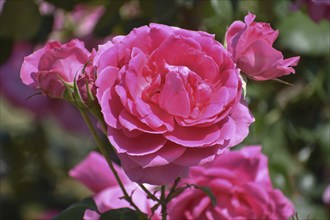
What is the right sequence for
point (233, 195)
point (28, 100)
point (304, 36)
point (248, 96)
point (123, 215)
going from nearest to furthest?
point (123, 215)
point (233, 195)
point (248, 96)
point (304, 36)
point (28, 100)

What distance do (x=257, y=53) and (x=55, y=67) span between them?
0.20 metres

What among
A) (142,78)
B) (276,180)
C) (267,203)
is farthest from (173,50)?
(276,180)

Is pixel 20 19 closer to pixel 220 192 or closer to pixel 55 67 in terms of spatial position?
pixel 220 192

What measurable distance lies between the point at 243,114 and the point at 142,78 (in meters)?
0.11

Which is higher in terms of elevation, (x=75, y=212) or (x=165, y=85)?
(x=165, y=85)

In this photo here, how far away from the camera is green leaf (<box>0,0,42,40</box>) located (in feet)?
5.57

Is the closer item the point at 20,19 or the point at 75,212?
the point at 75,212

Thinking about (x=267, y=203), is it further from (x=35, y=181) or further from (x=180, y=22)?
(x=35, y=181)

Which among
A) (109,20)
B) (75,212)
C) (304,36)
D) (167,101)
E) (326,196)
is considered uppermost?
(167,101)

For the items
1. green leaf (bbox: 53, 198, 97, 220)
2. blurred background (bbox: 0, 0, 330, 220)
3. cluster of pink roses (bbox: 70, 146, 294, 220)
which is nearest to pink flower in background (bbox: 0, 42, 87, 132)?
blurred background (bbox: 0, 0, 330, 220)

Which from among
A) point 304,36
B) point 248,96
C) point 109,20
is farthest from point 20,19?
point 304,36

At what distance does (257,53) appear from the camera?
91 centimetres

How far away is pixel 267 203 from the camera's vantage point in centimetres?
116

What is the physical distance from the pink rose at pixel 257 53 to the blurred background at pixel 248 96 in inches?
14.4
